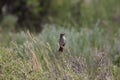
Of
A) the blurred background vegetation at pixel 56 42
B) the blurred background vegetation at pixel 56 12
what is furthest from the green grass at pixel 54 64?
the blurred background vegetation at pixel 56 12

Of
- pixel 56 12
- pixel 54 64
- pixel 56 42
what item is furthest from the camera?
pixel 56 12

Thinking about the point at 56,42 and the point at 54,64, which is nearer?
the point at 54,64

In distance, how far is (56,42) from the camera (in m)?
6.86

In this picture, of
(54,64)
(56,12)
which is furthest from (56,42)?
(56,12)

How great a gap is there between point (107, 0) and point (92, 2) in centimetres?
52

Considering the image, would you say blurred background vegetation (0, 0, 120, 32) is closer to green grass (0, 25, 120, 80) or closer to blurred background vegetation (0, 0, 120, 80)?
blurred background vegetation (0, 0, 120, 80)

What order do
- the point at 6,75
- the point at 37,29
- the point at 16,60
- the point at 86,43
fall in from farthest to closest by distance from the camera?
the point at 37,29 < the point at 86,43 < the point at 16,60 < the point at 6,75

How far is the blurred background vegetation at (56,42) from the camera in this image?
5.07 meters

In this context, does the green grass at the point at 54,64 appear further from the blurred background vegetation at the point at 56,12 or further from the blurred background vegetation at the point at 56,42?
the blurred background vegetation at the point at 56,12

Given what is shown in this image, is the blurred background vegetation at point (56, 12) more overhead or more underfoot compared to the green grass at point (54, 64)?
more overhead

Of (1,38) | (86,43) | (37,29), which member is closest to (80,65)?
(86,43)

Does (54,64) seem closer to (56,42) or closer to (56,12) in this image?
(56,42)

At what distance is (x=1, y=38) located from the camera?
8297mm

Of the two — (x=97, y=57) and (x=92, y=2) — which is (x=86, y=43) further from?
(x=92, y=2)
